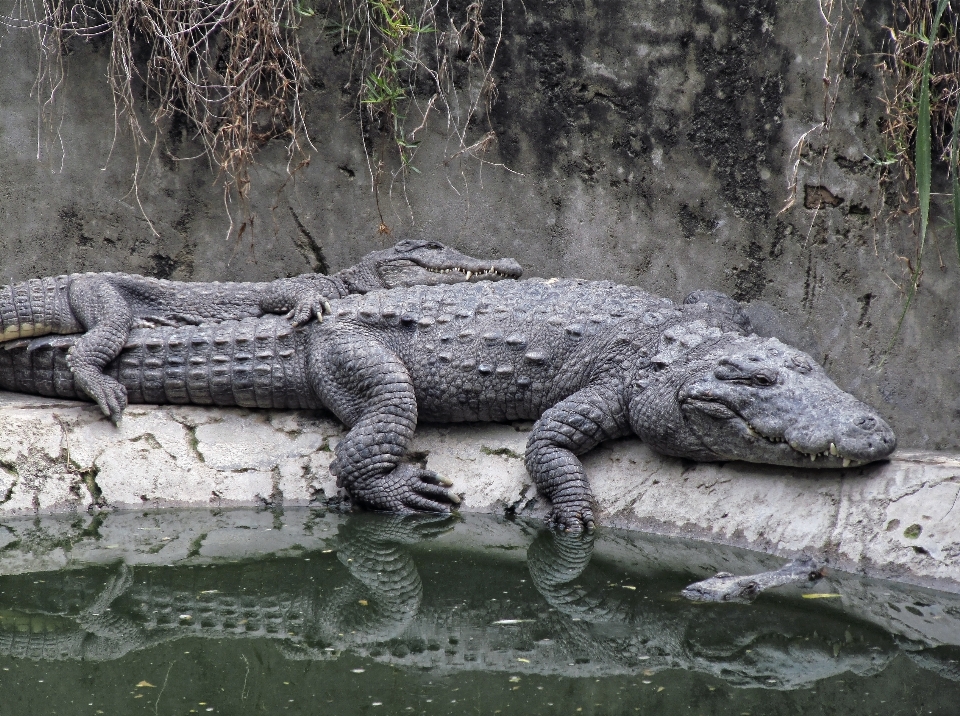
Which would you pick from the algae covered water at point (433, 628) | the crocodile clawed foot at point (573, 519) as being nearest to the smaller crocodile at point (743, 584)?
the algae covered water at point (433, 628)

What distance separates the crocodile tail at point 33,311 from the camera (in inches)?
193

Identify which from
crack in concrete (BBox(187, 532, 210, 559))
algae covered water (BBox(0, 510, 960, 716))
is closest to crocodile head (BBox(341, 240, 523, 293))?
algae covered water (BBox(0, 510, 960, 716))

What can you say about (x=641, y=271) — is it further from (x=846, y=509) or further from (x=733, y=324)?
(x=846, y=509)

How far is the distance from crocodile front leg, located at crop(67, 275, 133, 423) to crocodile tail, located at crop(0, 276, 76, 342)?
54mm

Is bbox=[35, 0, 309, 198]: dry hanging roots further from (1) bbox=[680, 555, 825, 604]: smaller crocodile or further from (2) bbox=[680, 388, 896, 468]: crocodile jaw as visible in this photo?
(1) bbox=[680, 555, 825, 604]: smaller crocodile

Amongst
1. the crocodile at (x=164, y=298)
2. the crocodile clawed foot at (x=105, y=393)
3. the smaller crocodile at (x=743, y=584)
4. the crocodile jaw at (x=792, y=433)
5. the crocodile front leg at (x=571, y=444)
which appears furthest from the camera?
the crocodile at (x=164, y=298)

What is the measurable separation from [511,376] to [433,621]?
160cm

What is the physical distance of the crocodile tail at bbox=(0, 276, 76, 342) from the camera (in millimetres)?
4906

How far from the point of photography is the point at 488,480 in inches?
181

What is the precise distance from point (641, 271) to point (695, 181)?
54cm

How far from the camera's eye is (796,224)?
509cm

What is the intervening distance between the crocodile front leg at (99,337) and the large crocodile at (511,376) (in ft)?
0.32

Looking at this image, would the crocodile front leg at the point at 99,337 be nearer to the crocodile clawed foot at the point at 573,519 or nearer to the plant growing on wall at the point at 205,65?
the plant growing on wall at the point at 205,65

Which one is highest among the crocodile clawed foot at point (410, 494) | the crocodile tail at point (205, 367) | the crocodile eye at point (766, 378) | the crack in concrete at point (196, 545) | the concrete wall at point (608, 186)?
the concrete wall at point (608, 186)
